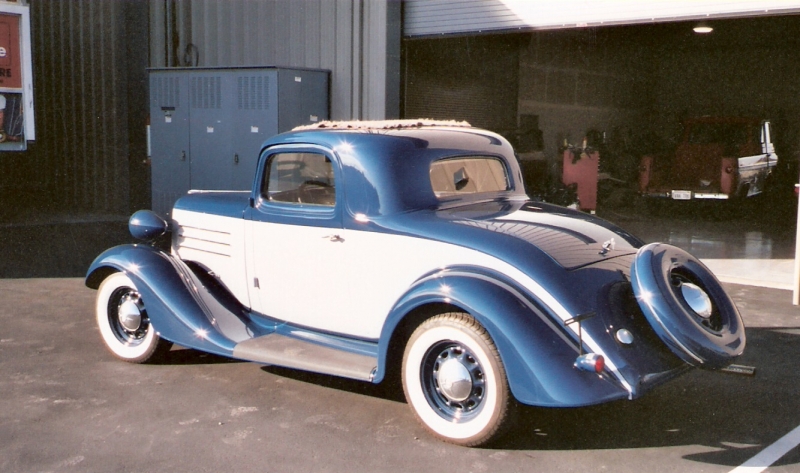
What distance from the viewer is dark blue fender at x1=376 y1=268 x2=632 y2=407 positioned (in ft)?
11.7

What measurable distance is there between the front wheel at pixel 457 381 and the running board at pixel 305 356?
307 millimetres

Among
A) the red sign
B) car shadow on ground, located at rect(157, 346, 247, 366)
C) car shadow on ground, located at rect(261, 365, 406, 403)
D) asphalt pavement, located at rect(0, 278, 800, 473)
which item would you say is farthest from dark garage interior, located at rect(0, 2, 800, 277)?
car shadow on ground, located at rect(261, 365, 406, 403)

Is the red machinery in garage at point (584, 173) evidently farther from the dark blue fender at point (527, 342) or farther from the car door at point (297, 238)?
the dark blue fender at point (527, 342)

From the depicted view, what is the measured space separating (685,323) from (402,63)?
7198mm

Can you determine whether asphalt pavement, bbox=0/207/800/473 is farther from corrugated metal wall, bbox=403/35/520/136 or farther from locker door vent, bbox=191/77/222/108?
corrugated metal wall, bbox=403/35/520/136

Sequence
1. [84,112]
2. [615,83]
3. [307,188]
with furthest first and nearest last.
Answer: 1. [615,83]
2. [84,112]
3. [307,188]

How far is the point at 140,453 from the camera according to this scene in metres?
3.82

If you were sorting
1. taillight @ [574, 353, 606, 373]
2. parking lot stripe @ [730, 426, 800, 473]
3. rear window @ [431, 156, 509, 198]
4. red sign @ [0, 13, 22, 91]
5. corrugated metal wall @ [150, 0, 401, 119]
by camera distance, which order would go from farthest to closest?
red sign @ [0, 13, 22, 91]
corrugated metal wall @ [150, 0, 401, 119]
rear window @ [431, 156, 509, 198]
parking lot stripe @ [730, 426, 800, 473]
taillight @ [574, 353, 606, 373]

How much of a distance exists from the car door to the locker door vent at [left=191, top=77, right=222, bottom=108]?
6.03 meters

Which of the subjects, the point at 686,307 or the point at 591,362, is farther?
the point at 686,307

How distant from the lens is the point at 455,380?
3873 mm

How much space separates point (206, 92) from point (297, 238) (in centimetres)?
684

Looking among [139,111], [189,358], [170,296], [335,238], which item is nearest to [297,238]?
[335,238]

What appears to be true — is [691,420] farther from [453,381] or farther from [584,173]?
[584,173]
